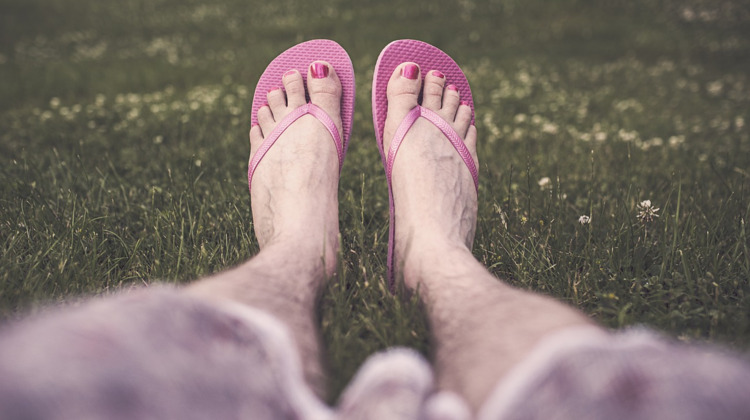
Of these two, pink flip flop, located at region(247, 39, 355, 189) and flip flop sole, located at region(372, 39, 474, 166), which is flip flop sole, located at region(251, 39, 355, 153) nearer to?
pink flip flop, located at region(247, 39, 355, 189)

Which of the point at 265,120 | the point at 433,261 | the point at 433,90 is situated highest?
the point at 433,90

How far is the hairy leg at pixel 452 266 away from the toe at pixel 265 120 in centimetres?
53

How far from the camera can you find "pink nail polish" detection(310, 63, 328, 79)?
87.4 inches

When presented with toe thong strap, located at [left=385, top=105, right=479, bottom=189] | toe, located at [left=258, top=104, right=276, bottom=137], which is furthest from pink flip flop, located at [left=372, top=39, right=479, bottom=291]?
toe, located at [left=258, top=104, right=276, bottom=137]

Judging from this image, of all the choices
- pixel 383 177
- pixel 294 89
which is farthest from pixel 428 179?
pixel 294 89

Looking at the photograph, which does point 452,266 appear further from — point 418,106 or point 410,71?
point 410,71

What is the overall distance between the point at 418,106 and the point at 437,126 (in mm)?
127

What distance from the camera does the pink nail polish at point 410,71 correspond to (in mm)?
2178

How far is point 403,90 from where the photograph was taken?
84.5 inches

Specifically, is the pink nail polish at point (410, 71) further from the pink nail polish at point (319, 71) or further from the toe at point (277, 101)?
the toe at point (277, 101)

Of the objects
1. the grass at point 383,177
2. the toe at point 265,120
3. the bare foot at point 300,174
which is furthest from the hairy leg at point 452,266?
the toe at point 265,120

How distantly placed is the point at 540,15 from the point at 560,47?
178 centimetres

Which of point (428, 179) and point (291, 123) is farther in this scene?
point (291, 123)

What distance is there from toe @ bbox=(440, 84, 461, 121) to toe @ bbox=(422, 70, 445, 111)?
27 millimetres
